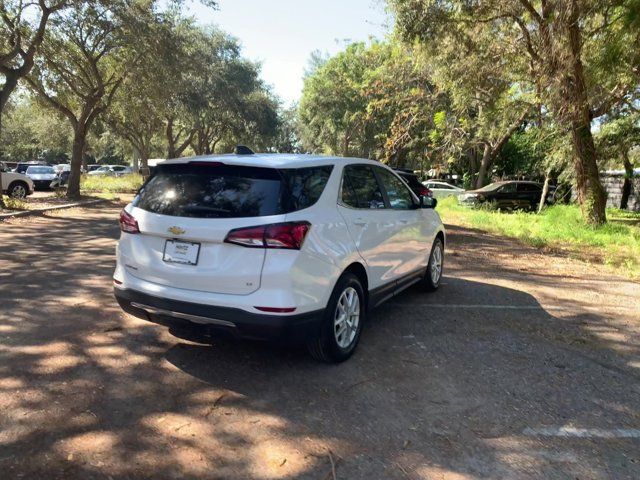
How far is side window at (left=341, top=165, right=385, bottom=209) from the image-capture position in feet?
15.2

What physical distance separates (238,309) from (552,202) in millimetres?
25208

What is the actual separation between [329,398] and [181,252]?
153 cm

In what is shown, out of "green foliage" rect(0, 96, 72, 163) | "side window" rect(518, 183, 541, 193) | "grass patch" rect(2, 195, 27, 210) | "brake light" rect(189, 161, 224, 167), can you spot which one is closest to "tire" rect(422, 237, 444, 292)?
Answer: "brake light" rect(189, 161, 224, 167)

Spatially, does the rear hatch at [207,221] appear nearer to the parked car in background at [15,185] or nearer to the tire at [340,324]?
the tire at [340,324]

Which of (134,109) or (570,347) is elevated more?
(134,109)

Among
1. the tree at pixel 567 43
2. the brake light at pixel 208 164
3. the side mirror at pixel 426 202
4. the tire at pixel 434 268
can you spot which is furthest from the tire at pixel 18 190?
the brake light at pixel 208 164

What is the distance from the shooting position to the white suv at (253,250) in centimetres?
366

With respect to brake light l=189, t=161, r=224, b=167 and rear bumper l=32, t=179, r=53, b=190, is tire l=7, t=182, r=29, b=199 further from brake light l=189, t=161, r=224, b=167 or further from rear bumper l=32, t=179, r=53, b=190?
brake light l=189, t=161, r=224, b=167

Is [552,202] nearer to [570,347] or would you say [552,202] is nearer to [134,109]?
[134,109]

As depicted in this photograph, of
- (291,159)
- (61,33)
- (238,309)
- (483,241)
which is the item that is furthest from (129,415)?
(61,33)

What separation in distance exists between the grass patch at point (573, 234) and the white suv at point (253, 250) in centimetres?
656

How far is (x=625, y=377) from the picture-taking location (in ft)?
14.3

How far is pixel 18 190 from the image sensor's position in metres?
19.3

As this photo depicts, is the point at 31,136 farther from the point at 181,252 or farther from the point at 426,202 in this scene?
the point at 181,252
